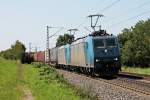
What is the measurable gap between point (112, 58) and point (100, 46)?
1.31 meters

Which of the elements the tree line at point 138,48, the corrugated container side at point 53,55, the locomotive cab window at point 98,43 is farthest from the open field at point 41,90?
the tree line at point 138,48

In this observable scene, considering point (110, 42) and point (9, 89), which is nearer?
point (9, 89)

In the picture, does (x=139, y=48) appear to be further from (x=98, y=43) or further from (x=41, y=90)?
(x=41, y=90)

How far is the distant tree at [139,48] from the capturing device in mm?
65188

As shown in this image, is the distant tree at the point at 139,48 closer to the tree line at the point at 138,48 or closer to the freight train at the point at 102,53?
the tree line at the point at 138,48

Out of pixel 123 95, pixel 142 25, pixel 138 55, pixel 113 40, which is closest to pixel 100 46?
pixel 113 40

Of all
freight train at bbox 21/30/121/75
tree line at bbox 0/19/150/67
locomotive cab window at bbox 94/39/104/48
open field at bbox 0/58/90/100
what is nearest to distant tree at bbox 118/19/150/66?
tree line at bbox 0/19/150/67

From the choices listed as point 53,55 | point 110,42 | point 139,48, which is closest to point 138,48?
point 139,48

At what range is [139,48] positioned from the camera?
6600 centimetres

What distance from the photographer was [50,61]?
73250 mm

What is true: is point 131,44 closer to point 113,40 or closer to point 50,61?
point 50,61

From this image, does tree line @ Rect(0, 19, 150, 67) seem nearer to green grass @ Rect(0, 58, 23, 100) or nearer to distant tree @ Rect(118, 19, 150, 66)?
distant tree @ Rect(118, 19, 150, 66)

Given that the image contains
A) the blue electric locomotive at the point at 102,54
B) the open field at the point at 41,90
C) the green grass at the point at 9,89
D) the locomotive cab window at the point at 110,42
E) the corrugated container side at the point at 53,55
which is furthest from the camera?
the corrugated container side at the point at 53,55

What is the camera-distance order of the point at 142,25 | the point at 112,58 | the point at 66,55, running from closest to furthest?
1. the point at 112,58
2. the point at 66,55
3. the point at 142,25
